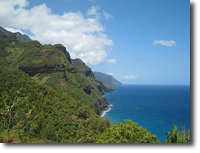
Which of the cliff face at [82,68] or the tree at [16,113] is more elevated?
the cliff face at [82,68]

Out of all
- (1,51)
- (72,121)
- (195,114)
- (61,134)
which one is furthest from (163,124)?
Result: (1,51)

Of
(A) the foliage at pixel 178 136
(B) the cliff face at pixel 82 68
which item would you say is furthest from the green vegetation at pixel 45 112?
(B) the cliff face at pixel 82 68

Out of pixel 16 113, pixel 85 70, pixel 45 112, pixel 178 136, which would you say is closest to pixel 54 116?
pixel 45 112

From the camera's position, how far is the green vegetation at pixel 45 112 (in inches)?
243

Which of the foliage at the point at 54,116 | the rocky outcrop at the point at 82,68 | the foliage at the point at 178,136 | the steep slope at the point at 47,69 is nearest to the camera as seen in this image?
the foliage at the point at 178,136

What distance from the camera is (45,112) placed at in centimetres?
2447

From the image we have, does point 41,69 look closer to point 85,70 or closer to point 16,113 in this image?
point 16,113

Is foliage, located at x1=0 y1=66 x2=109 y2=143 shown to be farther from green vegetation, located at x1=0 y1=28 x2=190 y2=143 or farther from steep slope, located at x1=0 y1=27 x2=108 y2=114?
steep slope, located at x1=0 y1=27 x2=108 y2=114

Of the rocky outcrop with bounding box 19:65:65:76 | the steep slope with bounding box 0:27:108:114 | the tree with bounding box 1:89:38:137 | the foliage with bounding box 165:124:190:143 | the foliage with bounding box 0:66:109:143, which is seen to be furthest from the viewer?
the rocky outcrop with bounding box 19:65:65:76

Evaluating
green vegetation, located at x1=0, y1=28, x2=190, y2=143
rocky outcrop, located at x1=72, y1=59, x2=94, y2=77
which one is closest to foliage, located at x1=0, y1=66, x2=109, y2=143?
green vegetation, located at x1=0, y1=28, x2=190, y2=143

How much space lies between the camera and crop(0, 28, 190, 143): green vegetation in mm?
6184

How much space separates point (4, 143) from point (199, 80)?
8.75 metres

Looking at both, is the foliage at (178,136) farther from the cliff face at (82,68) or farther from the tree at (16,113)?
the cliff face at (82,68)
